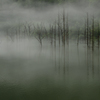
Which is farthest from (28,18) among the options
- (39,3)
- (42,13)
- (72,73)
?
(72,73)

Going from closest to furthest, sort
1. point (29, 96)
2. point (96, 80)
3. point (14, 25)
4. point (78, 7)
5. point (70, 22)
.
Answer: point (29, 96) < point (96, 80) < point (70, 22) < point (78, 7) < point (14, 25)

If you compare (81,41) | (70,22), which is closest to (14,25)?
(70,22)

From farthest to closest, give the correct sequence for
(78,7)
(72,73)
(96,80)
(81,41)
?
(78,7) → (81,41) → (72,73) → (96,80)

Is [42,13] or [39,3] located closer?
[42,13]

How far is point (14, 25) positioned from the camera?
33375 millimetres

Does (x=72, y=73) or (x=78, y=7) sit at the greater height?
(x=78, y=7)

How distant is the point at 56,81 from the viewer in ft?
18.7

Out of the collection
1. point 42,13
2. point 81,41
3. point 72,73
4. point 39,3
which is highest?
point 39,3

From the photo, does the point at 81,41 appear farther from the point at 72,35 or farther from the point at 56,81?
the point at 56,81

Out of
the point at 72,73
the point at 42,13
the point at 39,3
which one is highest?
the point at 39,3

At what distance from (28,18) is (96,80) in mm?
31180

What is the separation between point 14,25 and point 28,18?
3.63m

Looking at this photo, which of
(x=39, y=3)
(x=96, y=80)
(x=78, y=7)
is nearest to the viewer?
(x=96, y=80)

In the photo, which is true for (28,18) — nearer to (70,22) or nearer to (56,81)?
(70,22)
